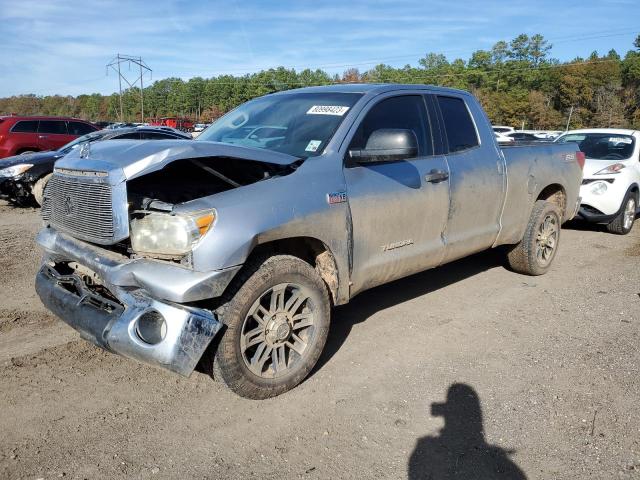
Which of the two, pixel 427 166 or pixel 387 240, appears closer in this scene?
pixel 387 240

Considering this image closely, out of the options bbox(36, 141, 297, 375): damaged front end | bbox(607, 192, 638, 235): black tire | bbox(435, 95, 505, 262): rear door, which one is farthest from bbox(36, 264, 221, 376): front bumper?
bbox(607, 192, 638, 235): black tire

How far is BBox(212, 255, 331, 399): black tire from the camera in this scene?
3105 mm

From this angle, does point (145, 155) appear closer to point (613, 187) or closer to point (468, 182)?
point (468, 182)

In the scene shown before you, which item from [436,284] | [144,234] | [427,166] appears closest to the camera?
[144,234]

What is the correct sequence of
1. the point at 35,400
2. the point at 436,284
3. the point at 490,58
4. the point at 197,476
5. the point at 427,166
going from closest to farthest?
the point at 197,476 < the point at 35,400 < the point at 427,166 < the point at 436,284 < the point at 490,58

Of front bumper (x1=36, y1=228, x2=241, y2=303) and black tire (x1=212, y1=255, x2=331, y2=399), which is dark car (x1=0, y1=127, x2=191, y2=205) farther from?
black tire (x1=212, y1=255, x2=331, y2=399)

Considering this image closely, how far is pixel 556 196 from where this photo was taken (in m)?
6.39

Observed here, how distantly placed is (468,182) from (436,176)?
0.50 metres

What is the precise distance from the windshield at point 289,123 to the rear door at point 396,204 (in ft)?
0.76

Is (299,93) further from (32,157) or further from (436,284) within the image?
(32,157)

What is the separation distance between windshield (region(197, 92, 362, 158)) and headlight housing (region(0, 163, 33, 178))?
21.6 ft

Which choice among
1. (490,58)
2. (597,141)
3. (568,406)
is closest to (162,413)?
(568,406)

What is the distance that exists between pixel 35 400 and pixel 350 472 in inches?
78.4

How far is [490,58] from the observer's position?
9344 centimetres
